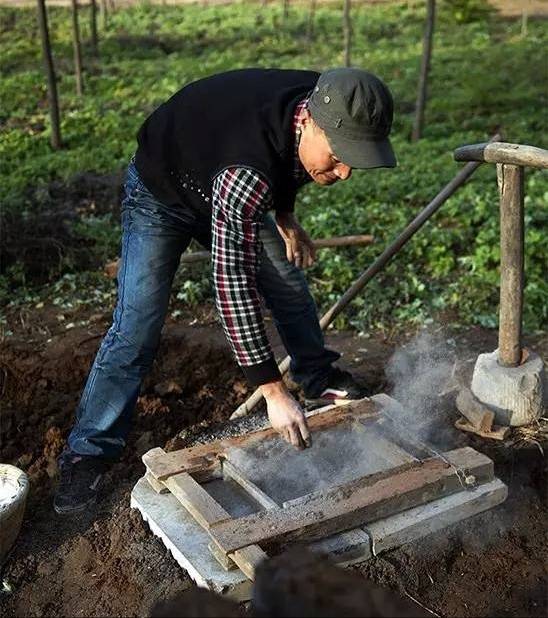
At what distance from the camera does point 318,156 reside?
3148 millimetres

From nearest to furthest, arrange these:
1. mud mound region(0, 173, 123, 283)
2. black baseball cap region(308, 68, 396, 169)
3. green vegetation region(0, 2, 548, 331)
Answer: black baseball cap region(308, 68, 396, 169)
green vegetation region(0, 2, 548, 331)
mud mound region(0, 173, 123, 283)

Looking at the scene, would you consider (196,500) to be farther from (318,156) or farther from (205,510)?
(318,156)

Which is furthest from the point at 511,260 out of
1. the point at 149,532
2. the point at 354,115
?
the point at 149,532

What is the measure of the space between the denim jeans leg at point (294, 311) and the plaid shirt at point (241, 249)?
0.81 m

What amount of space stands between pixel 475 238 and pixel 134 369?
3.77 m

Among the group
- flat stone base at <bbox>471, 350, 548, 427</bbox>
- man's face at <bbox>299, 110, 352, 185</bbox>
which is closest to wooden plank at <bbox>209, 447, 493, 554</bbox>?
flat stone base at <bbox>471, 350, 548, 427</bbox>

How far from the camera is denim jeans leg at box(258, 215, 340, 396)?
13.7ft

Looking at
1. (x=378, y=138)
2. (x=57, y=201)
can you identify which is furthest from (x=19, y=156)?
(x=378, y=138)

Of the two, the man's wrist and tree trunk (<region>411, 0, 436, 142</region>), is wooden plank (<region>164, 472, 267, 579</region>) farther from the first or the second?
tree trunk (<region>411, 0, 436, 142</region>)

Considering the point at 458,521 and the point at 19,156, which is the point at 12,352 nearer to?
the point at 458,521

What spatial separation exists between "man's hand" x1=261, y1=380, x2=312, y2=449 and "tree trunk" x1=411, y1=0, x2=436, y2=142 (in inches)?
308

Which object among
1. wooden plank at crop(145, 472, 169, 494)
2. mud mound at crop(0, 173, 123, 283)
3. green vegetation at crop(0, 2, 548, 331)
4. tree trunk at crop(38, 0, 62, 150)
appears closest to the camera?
wooden plank at crop(145, 472, 169, 494)

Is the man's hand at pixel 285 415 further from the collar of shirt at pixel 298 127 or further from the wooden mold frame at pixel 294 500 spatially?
the collar of shirt at pixel 298 127

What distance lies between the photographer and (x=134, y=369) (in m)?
3.90
